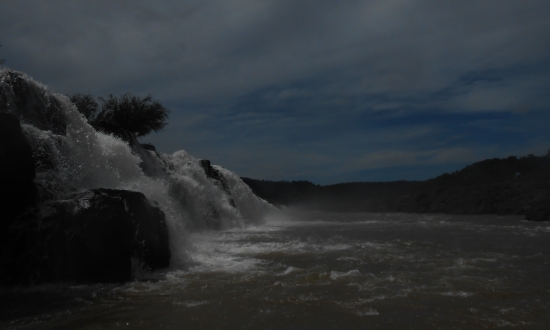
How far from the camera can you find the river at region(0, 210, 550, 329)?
420 cm

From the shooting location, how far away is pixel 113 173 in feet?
36.0

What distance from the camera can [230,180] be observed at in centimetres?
2570

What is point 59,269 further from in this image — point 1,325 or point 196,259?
point 196,259

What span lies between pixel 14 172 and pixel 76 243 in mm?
1530

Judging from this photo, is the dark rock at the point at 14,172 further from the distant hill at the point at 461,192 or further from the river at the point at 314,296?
the distant hill at the point at 461,192

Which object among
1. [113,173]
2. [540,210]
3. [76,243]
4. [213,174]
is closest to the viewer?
[76,243]

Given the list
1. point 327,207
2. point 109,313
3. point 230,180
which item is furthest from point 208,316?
point 327,207

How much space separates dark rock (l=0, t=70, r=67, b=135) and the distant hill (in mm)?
21512

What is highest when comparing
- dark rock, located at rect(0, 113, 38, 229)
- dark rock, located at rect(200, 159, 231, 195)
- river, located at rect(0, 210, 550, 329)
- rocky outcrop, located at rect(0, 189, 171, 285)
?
dark rock, located at rect(200, 159, 231, 195)

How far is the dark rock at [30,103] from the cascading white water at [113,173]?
0.10ft

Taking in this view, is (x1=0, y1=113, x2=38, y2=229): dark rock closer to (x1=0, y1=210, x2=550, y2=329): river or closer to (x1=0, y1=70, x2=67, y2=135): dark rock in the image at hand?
(x1=0, y1=210, x2=550, y2=329): river

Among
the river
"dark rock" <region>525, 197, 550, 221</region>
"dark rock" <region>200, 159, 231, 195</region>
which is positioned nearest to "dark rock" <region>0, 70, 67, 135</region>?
the river

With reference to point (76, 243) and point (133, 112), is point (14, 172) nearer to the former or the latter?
point (76, 243)

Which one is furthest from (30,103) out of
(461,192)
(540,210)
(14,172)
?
(461,192)
